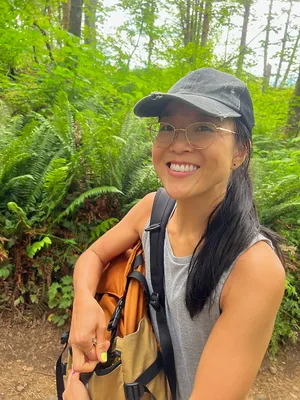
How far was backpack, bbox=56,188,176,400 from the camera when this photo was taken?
1152 mm

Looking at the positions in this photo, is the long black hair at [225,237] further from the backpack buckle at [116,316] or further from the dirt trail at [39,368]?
the dirt trail at [39,368]

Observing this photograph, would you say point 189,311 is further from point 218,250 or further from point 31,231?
point 31,231

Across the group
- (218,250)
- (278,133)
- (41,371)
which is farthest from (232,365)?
(278,133)

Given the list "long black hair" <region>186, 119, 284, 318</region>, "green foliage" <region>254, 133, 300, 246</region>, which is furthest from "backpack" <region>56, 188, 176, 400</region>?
"green foliage" <region>254, 133, 300, 246</region>

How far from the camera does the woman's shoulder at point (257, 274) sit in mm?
946

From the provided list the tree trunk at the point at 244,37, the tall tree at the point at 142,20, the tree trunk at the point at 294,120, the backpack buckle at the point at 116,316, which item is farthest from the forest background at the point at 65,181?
the tree trunk at the point at 244,37

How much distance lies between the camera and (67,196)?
10.9 ft

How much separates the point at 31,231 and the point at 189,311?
2230mm

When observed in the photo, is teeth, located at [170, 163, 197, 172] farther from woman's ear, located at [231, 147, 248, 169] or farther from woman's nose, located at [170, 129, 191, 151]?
woman's ear, located at [231, 147, 248, 169]

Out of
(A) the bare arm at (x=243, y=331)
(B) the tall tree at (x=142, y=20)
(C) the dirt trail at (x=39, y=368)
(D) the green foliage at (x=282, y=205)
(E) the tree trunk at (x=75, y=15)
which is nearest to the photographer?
(A) the bare arm at (x=243, y=331)

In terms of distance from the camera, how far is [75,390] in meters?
1.23

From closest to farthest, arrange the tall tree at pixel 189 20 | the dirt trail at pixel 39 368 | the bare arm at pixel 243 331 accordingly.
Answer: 1. the bare arm at pixel 243 331
2. the dirt trail at pixel 39 368
3. the tall tree at pixel 189 20

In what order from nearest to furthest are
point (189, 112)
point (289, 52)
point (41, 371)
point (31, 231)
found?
point (189, 112) → point (41, 371) → point (31, 231) → point (289, 52)

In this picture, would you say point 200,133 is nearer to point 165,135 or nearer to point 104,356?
point 165,135
